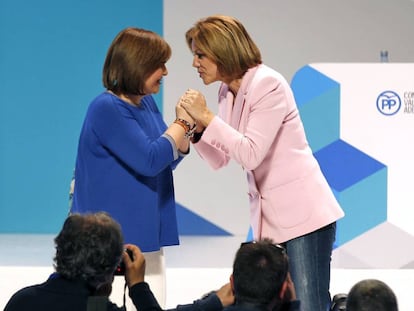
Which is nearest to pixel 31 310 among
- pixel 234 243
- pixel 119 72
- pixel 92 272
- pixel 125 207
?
pixel 92 272

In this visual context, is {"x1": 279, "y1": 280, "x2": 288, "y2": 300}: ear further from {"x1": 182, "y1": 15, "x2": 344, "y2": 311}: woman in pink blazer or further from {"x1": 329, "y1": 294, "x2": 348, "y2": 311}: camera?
{"x1": 329, "y1": 294, "x2": 348, "y2": 311}: camera

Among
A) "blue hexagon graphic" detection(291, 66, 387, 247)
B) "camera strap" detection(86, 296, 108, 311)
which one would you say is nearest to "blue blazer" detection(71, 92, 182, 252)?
"camera strap" detection(86, 296, 108, 311)

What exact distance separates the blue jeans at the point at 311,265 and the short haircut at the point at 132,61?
2.20ft

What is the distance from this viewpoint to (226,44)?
2828mm

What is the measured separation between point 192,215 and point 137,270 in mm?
4902

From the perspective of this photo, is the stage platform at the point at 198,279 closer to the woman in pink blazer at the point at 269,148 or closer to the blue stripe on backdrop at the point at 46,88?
the woman in pink blazer at the point at 269,148

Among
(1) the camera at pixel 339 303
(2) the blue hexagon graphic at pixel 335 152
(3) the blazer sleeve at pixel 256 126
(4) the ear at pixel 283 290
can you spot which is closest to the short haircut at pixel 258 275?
(4) the ear at pixel 283 290

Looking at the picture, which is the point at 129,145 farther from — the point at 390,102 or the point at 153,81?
the point at 390,102

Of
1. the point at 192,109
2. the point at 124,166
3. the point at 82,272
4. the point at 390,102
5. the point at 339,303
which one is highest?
the point at 390,102

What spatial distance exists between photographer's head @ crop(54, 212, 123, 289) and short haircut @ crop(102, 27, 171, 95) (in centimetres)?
67

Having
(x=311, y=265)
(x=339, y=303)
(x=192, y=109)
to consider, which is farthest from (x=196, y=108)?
(x=339, y=303)

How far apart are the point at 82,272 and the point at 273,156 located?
0.84m

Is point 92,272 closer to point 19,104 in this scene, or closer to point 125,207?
point 125,207

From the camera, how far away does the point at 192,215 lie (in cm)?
727
